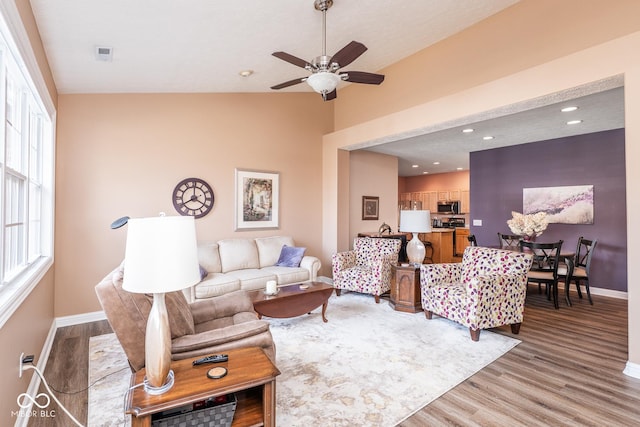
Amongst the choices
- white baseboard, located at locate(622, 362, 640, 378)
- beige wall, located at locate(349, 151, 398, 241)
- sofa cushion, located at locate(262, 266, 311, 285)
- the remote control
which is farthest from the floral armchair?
the remote control

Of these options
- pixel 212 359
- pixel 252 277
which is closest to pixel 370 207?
pixel 252 277

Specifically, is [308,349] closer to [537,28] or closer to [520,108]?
[520,108]

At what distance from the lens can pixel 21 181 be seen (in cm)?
251

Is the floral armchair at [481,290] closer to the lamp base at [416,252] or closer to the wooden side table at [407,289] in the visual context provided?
the wooden side table at [407,289]

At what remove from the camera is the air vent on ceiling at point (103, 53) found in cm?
288

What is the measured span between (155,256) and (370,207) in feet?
17.6

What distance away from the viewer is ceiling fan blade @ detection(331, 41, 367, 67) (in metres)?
2.58

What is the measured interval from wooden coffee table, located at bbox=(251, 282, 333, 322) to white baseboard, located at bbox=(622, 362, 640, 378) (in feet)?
8.80

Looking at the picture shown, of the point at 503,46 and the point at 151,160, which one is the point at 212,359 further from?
the point at 503,46

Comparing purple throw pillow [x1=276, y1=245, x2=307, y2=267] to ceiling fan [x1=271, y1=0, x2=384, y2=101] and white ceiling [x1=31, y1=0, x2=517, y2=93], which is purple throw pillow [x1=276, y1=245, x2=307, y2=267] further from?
ceiling fan [x1=271, y1=0, x2=384, y2=101]

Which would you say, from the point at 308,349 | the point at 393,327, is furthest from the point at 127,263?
the point at 393,327

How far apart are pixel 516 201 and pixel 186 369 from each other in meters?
6.68

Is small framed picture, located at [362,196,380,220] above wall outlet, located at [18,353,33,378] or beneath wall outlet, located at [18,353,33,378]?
above

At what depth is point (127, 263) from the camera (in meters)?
1.46
